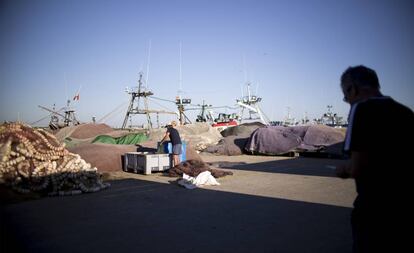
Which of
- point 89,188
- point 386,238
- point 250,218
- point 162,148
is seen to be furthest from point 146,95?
point 386,238

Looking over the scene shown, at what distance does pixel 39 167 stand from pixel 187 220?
466 cm

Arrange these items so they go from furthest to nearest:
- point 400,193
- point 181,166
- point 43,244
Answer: point 181,166, point 43,244, point 400,193

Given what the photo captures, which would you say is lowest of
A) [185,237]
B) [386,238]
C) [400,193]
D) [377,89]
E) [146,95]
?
[185,237]

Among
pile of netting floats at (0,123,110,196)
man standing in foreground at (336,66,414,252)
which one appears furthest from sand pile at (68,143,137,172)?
man standing in foreground at (336,66,414,252)

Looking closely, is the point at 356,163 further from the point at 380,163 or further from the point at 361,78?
the point at 361,78

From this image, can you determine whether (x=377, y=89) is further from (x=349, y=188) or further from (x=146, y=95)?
(x=146, y=95)

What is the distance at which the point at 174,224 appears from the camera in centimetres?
509

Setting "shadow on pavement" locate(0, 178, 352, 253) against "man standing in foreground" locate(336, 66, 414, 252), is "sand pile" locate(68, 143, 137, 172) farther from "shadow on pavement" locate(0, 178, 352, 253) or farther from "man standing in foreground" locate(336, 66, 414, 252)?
"man standing in foreground" locate(336, 66, 414, 252)

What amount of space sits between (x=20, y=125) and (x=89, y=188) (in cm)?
301

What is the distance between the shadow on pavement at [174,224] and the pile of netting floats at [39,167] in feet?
1.98

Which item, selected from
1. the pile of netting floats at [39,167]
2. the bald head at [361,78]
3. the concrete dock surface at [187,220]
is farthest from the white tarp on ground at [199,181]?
the bald head at [361,78]

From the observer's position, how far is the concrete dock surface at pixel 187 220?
4.14 metres

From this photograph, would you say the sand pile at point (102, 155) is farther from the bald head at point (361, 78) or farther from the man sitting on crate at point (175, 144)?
the bald head at point (361, 78)

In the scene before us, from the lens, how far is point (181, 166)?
34.4ft
